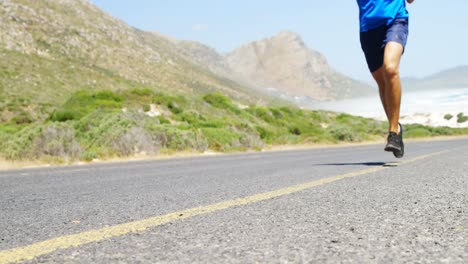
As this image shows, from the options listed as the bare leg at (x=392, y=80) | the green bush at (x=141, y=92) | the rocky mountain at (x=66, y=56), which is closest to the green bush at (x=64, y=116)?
the green bush at (x=141, y=92)

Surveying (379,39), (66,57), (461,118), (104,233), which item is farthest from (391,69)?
(461,118)

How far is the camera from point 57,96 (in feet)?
182

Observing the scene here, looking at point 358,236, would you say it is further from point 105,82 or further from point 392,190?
point 105,82

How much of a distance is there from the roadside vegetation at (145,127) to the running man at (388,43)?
991cm

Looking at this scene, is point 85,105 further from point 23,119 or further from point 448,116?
point 448,116

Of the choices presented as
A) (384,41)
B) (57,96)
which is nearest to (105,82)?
(57,96)

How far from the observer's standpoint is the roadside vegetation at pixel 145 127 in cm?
1478

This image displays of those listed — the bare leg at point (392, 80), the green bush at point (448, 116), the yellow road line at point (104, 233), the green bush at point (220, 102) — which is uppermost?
the green bush at point (448, 116)

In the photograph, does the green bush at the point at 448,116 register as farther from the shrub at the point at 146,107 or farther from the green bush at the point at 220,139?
the green bush at the point at 220,139

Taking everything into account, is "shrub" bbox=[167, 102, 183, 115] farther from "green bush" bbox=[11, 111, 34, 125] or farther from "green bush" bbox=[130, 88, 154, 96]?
"green bush" bbox=[11, 111, 34, 125]

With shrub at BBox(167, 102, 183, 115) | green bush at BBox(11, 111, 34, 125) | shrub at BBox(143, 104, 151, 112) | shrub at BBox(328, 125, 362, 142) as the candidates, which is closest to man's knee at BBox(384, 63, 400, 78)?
shrub at BBox(143, 104, 151, 112)

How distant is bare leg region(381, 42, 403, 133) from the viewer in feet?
18.3

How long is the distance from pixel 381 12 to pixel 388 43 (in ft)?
1.41

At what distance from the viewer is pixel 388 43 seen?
5.65 metres
